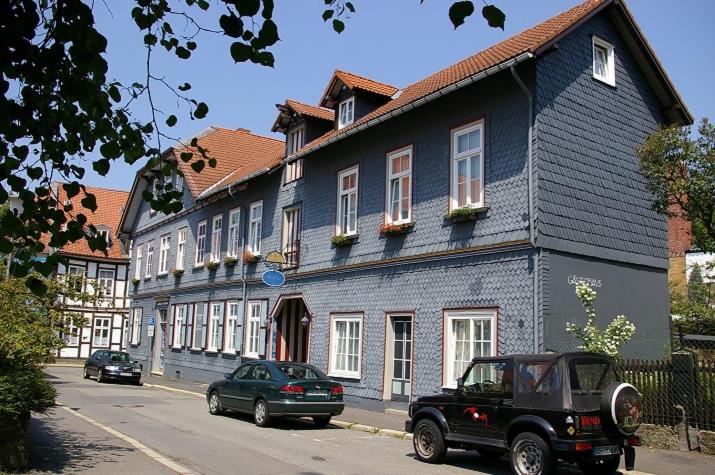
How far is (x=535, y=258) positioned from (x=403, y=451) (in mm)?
4866

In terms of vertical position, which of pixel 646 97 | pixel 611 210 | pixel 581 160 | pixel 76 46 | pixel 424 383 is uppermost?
pixel 646 97

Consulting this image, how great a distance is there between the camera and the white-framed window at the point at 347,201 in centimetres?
2069

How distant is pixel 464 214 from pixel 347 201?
19.3ft

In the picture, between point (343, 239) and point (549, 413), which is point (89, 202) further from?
point (343, 239)

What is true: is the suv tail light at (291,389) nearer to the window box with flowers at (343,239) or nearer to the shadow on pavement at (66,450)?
the shadow on pavement at (66,450)

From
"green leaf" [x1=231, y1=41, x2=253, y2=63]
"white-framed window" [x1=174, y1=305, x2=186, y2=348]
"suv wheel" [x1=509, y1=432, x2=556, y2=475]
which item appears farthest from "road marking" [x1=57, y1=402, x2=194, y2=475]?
"white-framed window" [x1=174, y1=305, x2=186, y2=348]

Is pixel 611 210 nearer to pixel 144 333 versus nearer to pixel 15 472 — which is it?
pixel 15 472

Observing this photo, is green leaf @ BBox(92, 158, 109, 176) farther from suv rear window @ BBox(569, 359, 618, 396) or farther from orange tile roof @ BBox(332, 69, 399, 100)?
orange tile roof @ BBox(332, 69, 399, 100)

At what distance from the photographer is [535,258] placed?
14.3 m

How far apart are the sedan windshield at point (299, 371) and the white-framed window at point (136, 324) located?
25.4m

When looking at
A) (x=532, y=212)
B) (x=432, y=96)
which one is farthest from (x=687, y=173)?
(x=432, y=96)

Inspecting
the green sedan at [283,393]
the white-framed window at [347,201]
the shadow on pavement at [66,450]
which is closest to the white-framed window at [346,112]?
the white-framed window at [347,201]

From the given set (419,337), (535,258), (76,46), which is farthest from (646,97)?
(76,46)

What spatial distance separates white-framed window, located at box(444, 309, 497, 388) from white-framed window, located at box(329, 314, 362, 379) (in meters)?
3.71
